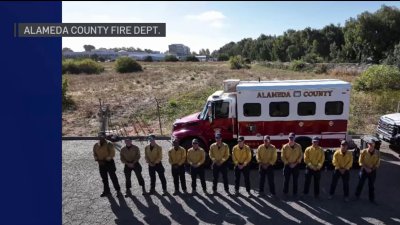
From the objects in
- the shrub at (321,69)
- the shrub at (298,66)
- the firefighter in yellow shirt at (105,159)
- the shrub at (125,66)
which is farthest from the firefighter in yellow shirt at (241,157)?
the shrub at (125,66)

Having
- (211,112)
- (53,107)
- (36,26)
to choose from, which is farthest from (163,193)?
(36,26)

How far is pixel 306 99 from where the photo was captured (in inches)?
535

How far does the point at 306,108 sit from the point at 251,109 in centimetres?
190

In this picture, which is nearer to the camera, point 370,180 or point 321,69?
point 370,180

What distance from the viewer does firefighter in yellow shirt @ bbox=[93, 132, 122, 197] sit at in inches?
444

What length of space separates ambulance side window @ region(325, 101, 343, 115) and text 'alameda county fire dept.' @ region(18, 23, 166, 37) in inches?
335

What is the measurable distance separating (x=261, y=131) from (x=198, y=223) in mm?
5219

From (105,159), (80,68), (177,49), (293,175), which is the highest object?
(177,49)

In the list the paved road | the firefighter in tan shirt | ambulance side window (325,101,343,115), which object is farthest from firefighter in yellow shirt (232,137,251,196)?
ambulance side window (325,101,343,115)

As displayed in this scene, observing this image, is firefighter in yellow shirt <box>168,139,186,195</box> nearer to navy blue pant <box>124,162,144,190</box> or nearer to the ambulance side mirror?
navy blue pant <box>124,162,144,190</box>

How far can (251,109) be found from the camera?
13734mm

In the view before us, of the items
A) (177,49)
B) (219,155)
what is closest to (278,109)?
(219,155)

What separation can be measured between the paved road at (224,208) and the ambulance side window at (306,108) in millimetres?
2357

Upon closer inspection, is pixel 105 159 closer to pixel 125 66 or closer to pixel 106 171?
pixel 106 171
